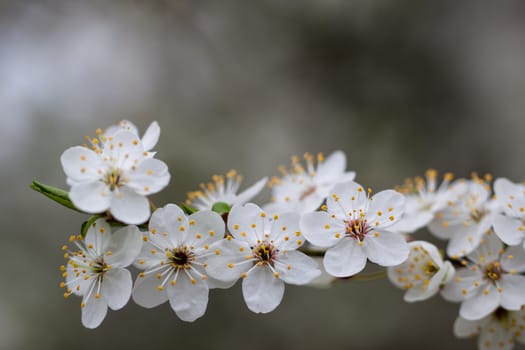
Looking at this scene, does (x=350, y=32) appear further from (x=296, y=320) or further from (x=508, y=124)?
(x=296, y=320)

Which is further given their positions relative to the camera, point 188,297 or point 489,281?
point 489,281

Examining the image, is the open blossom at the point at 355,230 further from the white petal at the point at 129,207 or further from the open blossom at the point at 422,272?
the white petal at the point at 129,207

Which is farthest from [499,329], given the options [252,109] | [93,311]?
[252,109]

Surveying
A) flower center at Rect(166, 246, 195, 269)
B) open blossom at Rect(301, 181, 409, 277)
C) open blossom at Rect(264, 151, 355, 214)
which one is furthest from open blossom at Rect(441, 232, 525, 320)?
flower center at Rect(166, 246, 195, 269)

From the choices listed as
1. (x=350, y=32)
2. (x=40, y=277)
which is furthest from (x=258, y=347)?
(x=350, y=32)

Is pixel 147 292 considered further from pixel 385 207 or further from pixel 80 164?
pixel 385 207

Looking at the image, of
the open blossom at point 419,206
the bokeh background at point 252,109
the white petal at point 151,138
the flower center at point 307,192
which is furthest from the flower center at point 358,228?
the bokeh background at point 252,109

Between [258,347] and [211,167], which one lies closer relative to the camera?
[258,347]
